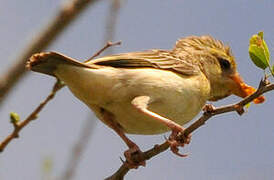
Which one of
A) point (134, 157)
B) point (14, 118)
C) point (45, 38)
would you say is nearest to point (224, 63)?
point (134, 157)

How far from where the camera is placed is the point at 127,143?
4.79 meters

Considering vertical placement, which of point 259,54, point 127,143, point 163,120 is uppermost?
point 259,54

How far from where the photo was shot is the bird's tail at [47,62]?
13.0 ft

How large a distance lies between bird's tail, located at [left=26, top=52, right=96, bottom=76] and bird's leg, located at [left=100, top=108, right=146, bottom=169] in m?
0.57

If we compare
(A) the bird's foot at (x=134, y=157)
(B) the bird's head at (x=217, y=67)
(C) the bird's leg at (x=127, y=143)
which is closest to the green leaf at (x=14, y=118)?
(C) the bird's leg at (x=127, y=143)

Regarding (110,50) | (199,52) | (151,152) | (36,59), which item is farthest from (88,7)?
(199,52)

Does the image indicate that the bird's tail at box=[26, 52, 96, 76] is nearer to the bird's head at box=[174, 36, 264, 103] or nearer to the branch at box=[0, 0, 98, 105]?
the branch at box=[0, 0, 98, 105]

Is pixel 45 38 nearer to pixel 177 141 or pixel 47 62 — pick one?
pixel 47 62

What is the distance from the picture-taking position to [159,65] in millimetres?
4965

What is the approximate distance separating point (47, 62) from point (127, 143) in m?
1.14

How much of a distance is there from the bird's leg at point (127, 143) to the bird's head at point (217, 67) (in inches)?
52.4

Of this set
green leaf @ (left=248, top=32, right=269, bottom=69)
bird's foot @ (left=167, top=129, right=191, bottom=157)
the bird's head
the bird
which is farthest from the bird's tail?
the bird's head

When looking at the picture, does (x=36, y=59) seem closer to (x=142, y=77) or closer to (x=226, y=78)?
(x=142, y=77)

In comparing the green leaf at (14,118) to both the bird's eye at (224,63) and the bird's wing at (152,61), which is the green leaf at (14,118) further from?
the bird's eye at (224,63)
